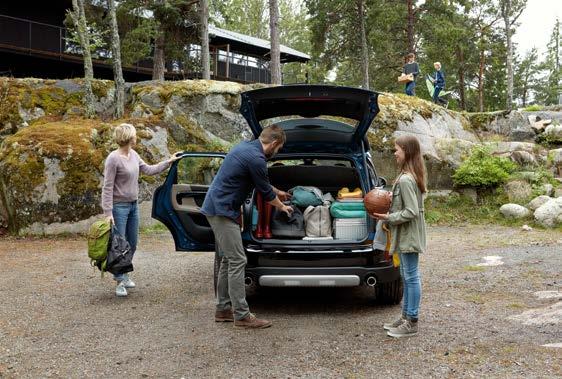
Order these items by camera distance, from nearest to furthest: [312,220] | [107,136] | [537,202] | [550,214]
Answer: [312,220] → [550,214] → [107,136] → [537,202]

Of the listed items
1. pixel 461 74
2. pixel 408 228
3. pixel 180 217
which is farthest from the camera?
pixel 461 74

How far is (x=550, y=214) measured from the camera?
10.9 meters

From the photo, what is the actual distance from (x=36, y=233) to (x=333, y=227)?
266 inches

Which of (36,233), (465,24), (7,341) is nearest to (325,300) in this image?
(7,341)

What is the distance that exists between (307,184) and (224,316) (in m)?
2.14

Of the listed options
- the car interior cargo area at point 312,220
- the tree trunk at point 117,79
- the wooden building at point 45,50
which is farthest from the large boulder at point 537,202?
the wooden building at point 45,50

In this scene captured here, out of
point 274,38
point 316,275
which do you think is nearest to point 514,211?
point 316,275

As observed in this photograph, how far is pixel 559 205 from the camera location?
1105 centimetres

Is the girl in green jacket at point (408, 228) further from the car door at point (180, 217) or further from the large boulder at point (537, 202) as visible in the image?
the large boulder at point (537, 202)

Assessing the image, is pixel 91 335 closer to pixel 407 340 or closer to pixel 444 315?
pixel 407 340

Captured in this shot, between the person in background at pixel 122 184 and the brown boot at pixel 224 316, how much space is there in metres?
1.56

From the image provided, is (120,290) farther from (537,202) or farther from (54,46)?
(54,46)

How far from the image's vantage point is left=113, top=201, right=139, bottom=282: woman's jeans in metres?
6.07

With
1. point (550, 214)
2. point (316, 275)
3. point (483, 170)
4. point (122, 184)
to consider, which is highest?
point (483, 170)
